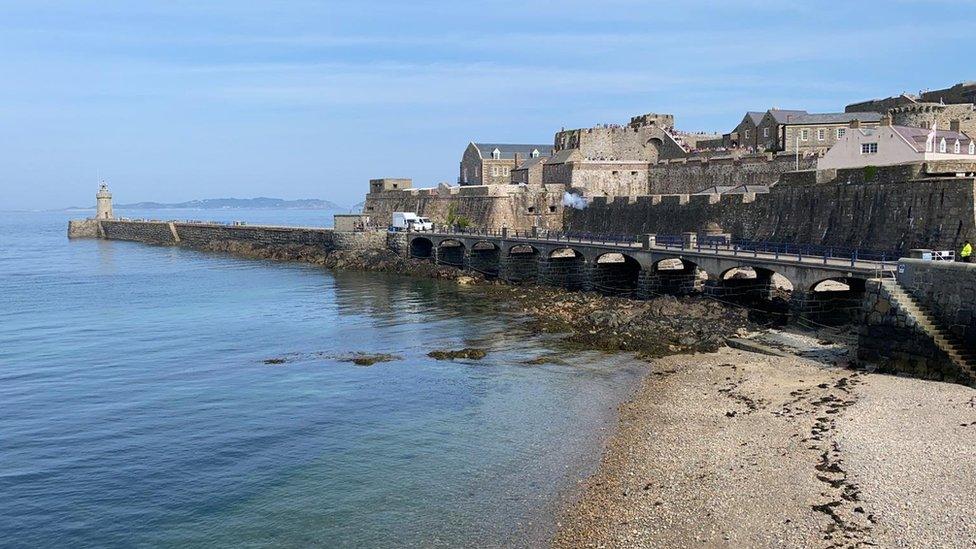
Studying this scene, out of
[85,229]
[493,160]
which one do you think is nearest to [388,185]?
[493,160]

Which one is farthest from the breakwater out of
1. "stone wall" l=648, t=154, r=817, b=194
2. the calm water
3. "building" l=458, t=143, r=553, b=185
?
"building" l=458, t=143, r=553, b=185

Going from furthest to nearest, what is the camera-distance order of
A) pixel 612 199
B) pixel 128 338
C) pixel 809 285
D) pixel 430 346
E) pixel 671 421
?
1. pixel 612 199
2. pixel 128 338
3. pixel 430 346
4. pixel 809 285
5. pixel 671 421

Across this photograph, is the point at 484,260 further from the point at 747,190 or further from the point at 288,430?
the point at 288,430

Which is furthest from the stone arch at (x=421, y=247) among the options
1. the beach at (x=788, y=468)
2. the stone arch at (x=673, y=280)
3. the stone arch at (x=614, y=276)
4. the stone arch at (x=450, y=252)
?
the beach at (x=788, y=468)

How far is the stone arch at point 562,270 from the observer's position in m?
52.1

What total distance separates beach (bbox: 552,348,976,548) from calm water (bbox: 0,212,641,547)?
1374 millimetres

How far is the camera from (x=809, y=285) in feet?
106

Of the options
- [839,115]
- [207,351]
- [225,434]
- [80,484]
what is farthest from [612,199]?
[80,484]

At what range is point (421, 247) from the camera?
69.6 meters

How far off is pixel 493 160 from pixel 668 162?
23.6m

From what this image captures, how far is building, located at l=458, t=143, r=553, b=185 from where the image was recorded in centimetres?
8775

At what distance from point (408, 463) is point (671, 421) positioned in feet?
25.2

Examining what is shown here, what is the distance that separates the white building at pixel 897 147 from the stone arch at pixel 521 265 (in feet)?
69.1

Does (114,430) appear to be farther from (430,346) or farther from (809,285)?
(809,285)
